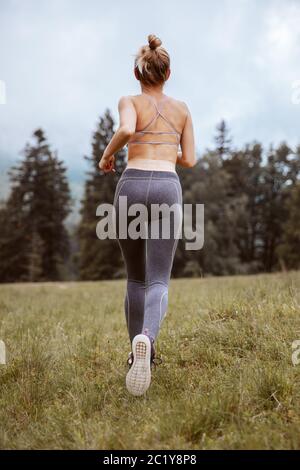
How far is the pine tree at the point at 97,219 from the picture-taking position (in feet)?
119

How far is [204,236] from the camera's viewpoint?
3416 cm

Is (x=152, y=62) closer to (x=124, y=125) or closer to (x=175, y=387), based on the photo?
(x=124, y=125)

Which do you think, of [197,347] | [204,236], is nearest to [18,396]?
[197,347]

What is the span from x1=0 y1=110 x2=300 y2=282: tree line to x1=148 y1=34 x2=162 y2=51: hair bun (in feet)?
98.5

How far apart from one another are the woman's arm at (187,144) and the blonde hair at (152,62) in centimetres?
32

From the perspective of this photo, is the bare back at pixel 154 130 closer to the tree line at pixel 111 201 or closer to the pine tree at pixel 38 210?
the tree line at pixel 111 201

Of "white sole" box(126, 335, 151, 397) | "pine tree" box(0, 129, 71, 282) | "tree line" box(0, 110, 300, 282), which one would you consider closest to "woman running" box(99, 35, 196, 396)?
"white sole" box(126, 335, 151, 397)

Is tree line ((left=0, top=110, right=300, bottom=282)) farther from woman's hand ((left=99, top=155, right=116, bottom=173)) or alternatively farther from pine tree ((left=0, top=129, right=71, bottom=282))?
woman's hand ((left=99, top=155, right=116, bottom=173))

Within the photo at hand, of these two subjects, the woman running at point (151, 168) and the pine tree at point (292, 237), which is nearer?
the woman running at point (151, 168)

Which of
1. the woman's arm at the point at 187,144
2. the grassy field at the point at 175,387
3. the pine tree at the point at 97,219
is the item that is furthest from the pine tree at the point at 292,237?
the woman's arm at the point at 187,144

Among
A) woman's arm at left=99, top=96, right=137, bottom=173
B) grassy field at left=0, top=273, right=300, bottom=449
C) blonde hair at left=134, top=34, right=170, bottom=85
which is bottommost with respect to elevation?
grassy field at left=0, top=273, right=300, bottom=449

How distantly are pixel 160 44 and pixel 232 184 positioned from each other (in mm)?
40193

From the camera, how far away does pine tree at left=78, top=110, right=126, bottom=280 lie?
119 ft
